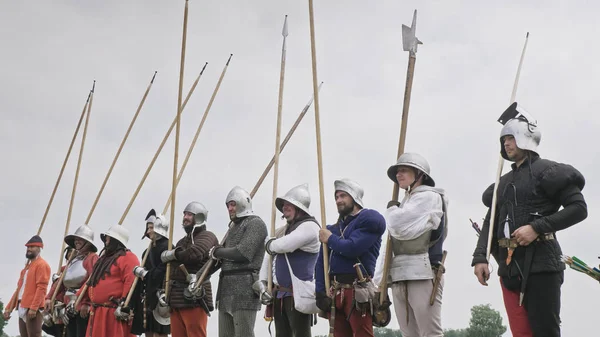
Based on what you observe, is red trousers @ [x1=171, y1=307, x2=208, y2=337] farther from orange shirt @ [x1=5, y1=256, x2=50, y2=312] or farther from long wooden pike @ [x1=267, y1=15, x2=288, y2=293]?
orange shirt @ [x1=5, y1=256, x2=50, y2=312]

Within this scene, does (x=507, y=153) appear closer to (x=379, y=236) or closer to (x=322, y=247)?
(x=379, y=236)

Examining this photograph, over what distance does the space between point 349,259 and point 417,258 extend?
872 mm

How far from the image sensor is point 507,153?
5805 mm

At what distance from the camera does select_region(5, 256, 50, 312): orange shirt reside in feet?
40.2

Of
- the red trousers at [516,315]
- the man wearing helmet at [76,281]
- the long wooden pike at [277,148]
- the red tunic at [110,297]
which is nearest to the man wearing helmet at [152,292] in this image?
the red tunic at [110,297]

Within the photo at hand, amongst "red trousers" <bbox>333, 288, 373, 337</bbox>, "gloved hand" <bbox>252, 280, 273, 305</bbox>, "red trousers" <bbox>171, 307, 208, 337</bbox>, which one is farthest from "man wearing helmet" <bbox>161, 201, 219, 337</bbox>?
"red trousers" <bbox>333, 288, 373, 337</bbox>

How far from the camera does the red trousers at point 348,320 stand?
21.4ft

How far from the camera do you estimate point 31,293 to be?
12.4m

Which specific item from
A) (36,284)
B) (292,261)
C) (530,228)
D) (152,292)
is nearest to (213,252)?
(292,261)

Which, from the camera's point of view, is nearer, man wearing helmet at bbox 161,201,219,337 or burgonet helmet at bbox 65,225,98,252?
man wearing helmet at bbox 161,201,219,337

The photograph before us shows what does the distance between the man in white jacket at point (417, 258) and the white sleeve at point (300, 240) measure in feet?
4.27

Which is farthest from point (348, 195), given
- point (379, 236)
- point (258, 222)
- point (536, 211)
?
point (536, 211)

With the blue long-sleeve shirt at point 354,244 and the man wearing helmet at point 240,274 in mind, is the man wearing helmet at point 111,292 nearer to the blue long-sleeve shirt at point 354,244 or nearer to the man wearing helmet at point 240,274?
the man wearing helmet at point 240,274

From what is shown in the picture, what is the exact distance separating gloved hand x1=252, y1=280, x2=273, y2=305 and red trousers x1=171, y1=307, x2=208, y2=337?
1.01 metres
